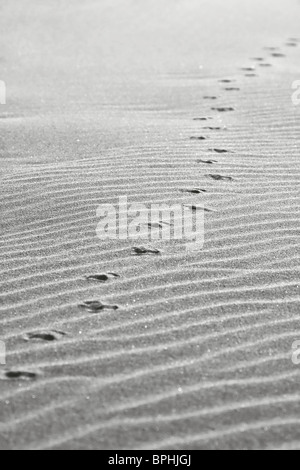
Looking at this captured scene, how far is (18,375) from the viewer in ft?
11.1

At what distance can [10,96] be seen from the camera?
8094 mm

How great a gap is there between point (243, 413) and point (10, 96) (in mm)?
5689

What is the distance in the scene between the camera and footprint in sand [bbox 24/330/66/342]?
363 cm

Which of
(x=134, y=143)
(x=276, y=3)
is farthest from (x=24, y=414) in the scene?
(x=276, y=3)

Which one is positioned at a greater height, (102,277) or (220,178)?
(220,178)

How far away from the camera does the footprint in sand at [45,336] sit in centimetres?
363

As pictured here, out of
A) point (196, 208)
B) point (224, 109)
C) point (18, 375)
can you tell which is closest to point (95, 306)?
point (18, 375)

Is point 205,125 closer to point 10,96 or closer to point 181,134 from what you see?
point 181,134

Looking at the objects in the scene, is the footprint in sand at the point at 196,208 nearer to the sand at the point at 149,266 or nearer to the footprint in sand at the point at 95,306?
the sand at the point at 149,266

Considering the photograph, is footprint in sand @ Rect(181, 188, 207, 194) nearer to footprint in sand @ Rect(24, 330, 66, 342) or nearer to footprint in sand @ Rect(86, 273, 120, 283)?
footprint in sand @ Rect(86, 273, 120, 283)

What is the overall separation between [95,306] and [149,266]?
21.0 inches

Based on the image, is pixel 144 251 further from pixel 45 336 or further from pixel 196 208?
pixel 45 336

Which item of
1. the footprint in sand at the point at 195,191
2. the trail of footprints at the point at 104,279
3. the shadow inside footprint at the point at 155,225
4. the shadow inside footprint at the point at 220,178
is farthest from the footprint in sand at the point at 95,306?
the shadow inside footprint at the point at 220,178

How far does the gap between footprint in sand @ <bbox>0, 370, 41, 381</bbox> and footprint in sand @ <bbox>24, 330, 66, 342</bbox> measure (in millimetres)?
264
